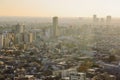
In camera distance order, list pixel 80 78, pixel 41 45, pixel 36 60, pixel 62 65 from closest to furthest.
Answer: pixel 80 78
pixel 62 65
pixel 36 60
pixel 41 45

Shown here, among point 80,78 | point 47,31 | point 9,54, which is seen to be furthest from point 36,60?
point 47,31

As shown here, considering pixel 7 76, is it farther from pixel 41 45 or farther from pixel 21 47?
Result: pixel 41 45

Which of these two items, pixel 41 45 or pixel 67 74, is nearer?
pixel 67 74

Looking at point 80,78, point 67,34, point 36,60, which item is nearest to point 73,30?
point 67,34

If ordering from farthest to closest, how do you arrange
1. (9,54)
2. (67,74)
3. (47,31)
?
(47,31) → (9,54) → (67,74)

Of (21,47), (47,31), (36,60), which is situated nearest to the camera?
(36,60)

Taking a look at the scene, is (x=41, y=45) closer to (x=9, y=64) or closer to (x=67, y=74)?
(x=9, y=64)

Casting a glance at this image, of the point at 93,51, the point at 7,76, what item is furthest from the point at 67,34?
the point at 7,76

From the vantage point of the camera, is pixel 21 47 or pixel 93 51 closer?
pixel 93 51

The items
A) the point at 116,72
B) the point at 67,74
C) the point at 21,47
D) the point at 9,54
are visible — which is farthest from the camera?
the point at 21,47
